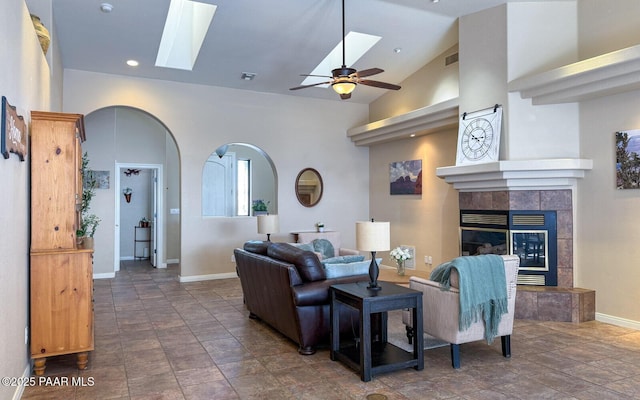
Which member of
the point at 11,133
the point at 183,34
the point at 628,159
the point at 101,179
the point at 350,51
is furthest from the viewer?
the point at 101,179

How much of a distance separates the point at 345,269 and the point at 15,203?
2.68m

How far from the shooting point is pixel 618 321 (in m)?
4.86

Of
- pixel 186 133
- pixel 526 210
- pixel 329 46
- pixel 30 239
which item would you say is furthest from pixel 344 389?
pixel 186 133

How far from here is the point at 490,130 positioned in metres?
5.52

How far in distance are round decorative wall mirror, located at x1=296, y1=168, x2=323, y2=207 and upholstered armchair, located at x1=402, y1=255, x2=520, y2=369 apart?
4.81 metres

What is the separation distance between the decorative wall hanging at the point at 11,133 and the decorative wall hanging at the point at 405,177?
6.07 meters

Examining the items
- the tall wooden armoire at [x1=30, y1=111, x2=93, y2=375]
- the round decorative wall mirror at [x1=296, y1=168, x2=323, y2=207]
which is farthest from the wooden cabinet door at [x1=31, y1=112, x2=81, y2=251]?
the round decorative wall mirror at [x1=296, y1=168, x2=323, y2=207]

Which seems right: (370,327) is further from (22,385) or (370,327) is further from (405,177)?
(405,177)

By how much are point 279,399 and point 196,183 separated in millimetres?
5239

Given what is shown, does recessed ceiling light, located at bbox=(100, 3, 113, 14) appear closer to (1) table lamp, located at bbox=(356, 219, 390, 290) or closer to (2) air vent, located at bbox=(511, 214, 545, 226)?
(1) table lamp, located at bbox=(356, 219, 390, 290)

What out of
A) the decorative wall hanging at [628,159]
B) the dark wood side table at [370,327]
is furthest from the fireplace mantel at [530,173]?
the dark wood side table at [370,327]

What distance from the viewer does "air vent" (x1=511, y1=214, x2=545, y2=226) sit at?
535 cm

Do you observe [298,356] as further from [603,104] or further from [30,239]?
[603,104]

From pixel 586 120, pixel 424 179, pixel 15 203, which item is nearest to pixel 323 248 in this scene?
pixel 424 179
